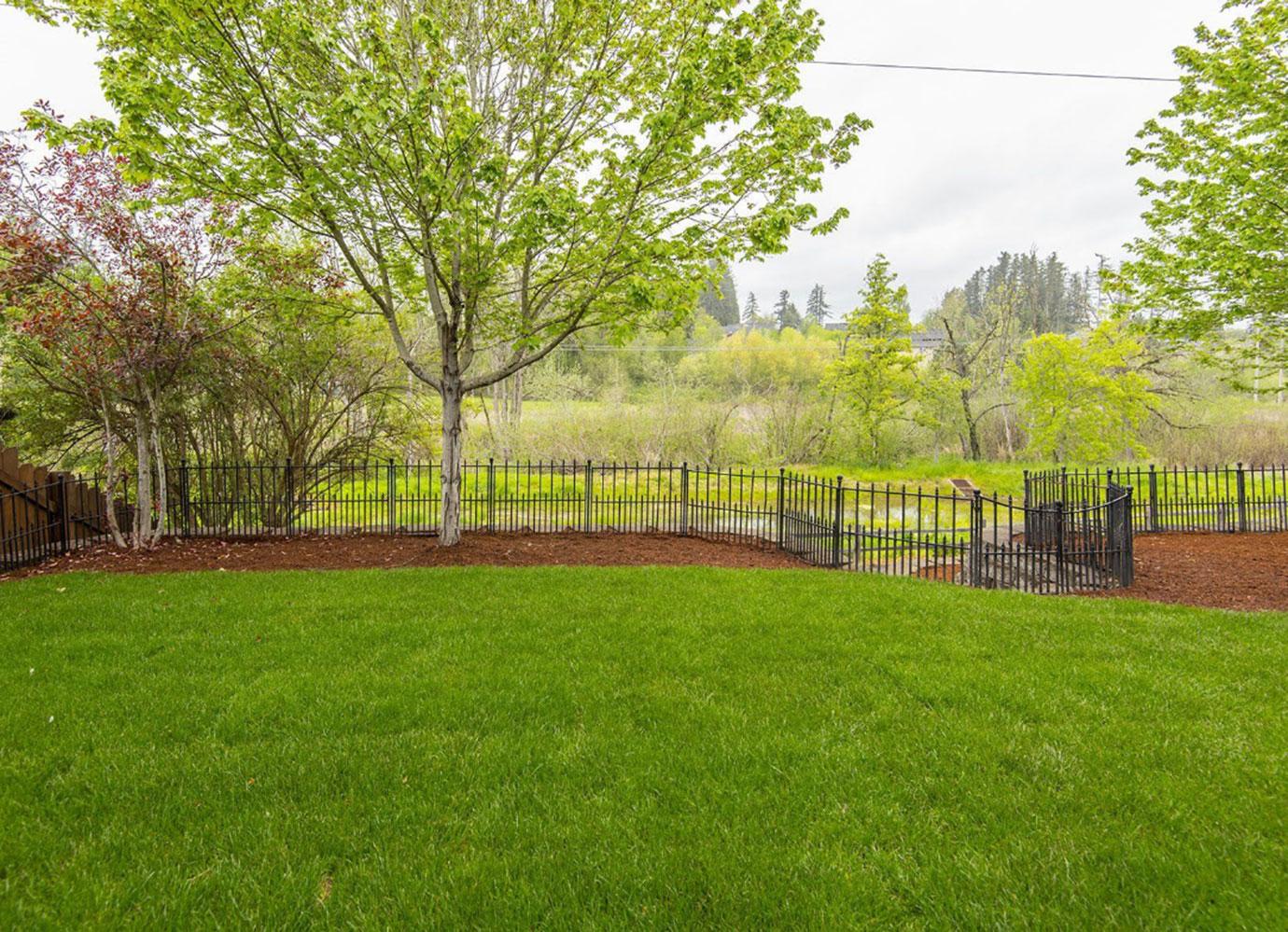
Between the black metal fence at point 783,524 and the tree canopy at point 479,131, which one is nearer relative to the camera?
the tree canopy at point 479,131

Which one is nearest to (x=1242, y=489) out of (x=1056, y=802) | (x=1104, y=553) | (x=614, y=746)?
(x=1104, y=553)

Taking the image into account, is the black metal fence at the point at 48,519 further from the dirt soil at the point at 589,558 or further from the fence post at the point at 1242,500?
the fence post at the point at 1242,500

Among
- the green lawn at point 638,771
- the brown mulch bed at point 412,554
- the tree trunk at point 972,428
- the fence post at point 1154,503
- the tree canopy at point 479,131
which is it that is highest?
the tree canopy at point 479,131

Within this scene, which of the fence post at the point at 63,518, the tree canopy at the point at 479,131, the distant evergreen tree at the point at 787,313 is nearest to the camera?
the tree canopy at the point at 479,131

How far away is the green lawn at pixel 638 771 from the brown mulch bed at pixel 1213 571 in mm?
1829

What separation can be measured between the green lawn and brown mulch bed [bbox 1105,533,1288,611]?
1.83 m

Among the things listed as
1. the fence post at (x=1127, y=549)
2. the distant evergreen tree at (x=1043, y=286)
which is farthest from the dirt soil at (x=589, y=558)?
the distant evergreen tree at (x=1043, y=286)

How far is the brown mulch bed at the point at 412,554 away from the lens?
23.7ft

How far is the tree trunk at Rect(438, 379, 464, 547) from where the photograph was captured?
818 centimetres

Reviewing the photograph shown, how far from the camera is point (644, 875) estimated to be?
2168 mm

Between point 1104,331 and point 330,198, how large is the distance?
21.4 m

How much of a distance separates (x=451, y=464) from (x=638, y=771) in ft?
20.1

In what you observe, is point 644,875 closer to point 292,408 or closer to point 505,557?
point 505,557

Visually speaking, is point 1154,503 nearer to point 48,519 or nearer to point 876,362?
point 876,362
